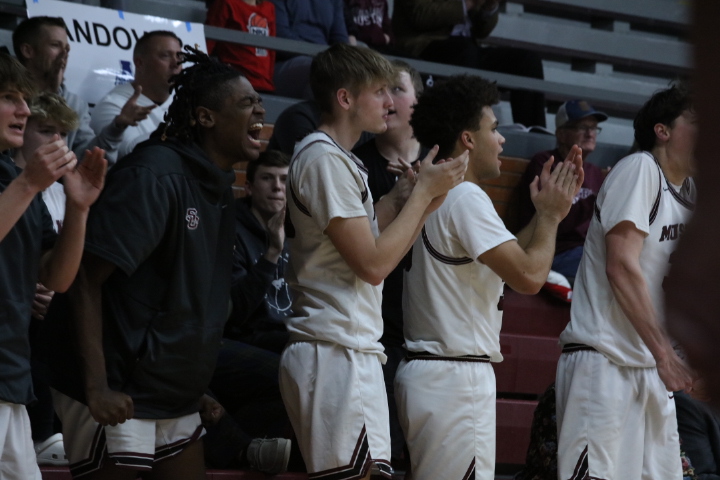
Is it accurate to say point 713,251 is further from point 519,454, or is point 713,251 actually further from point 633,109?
point 633,109

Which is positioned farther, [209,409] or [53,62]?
[53,62]

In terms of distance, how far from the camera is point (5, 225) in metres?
2.58

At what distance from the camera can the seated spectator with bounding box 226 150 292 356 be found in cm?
419

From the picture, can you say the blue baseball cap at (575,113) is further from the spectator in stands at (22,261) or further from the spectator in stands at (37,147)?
the spectator in stands at (22,261)

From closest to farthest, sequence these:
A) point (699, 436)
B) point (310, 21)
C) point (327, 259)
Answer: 1. point (327, 259)
2. point (699, 436)
3. point (310, 21)

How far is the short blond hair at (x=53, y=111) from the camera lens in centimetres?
382

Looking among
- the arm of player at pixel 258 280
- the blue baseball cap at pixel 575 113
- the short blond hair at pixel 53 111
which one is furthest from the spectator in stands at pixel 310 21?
the short blond hair at pixel 53 111

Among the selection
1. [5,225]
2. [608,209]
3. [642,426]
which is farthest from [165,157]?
[642,426]

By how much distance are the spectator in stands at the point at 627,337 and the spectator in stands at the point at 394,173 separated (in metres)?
0.76

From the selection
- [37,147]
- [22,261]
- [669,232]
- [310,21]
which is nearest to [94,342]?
[22,261]

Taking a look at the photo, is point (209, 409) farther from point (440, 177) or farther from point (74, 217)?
point (440, 177)

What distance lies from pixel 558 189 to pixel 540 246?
0.23 m

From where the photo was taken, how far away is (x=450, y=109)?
3.82 meters

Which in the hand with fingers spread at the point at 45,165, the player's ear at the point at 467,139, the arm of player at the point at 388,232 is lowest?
the arm of player at the point at 388,232
